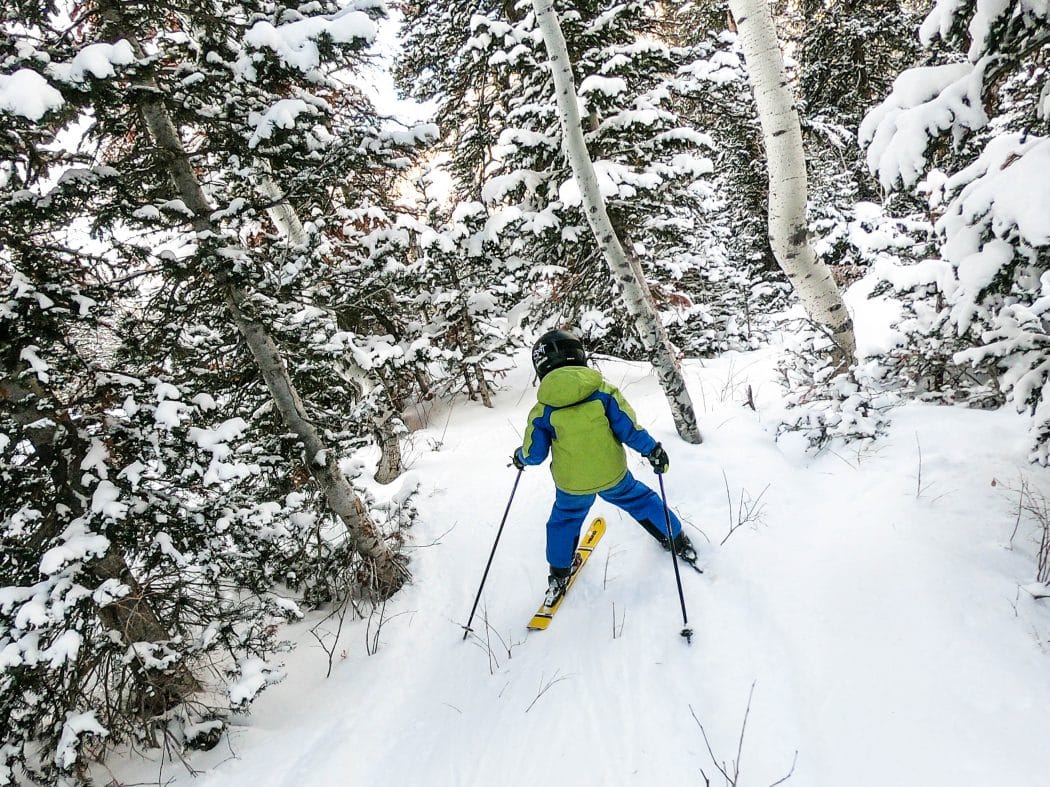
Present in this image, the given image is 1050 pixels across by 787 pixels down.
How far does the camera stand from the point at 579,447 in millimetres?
4125

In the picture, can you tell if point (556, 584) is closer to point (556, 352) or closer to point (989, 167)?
point (556, 352)

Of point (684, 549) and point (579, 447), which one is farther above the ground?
point (579, 447)

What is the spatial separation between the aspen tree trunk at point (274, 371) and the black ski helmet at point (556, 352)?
2.63 metres

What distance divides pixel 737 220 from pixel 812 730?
17.5m

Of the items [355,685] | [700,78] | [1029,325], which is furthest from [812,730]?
[700,78]

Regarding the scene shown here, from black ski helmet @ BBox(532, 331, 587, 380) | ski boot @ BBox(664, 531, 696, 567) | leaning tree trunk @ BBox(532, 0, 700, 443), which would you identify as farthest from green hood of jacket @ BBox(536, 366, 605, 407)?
leaning tree trunk @ BBox(532, 0, 700, 443)

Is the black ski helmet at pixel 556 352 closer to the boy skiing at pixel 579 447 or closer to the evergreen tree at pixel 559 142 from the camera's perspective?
the boy skiing at pixel 579 447

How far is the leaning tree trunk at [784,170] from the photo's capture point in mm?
4543

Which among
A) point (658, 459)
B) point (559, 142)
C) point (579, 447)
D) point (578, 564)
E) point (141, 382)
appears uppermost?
point (559, 142)

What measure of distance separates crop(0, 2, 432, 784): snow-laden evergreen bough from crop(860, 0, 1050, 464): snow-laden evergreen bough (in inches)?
146

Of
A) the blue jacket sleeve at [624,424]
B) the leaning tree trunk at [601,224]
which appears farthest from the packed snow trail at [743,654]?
the blue jacket sleeve at [624,424]

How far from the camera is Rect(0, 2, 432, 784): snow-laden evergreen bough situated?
3598 millimetres

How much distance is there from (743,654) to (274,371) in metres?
4.86

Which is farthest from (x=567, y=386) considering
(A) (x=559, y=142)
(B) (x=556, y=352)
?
(A) (x=559, y=142)
